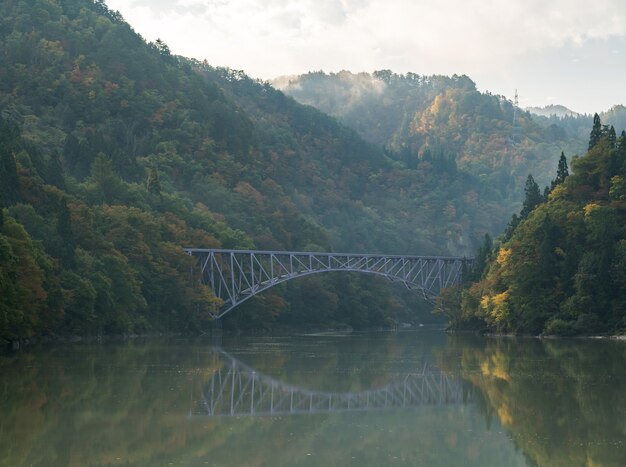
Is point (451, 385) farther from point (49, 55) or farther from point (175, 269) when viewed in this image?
point (49, 55)

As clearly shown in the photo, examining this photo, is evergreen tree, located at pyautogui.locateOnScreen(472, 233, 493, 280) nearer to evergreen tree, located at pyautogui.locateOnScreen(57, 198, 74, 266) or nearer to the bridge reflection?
evergreen tree, located at pyautogui.locateOnScreen(57, 198, 74, 266)

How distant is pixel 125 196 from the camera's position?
372ft

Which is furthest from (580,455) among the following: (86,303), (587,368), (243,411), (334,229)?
(334,229)

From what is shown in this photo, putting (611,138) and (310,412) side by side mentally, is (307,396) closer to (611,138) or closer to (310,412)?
(310,412)

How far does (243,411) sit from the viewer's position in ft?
110

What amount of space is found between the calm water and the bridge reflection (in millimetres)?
53

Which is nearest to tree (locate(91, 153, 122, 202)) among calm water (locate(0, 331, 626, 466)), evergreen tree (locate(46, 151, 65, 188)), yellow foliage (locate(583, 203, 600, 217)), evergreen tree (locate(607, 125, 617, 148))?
evergreen tree (locate(46, 151, 65, 188))

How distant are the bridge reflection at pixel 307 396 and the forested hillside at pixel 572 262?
→ 42.9 metres

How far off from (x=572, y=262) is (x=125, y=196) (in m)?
46.0

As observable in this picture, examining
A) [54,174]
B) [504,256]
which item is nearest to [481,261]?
[504,256]

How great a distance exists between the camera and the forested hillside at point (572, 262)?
285 feet

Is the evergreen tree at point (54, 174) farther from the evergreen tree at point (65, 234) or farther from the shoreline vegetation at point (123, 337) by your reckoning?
the shoreline vegetation at point (123, 337)

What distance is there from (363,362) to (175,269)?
153ft

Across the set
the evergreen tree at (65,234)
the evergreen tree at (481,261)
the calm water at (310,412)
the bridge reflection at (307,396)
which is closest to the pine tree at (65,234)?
the evergreen tree at (65,234)
